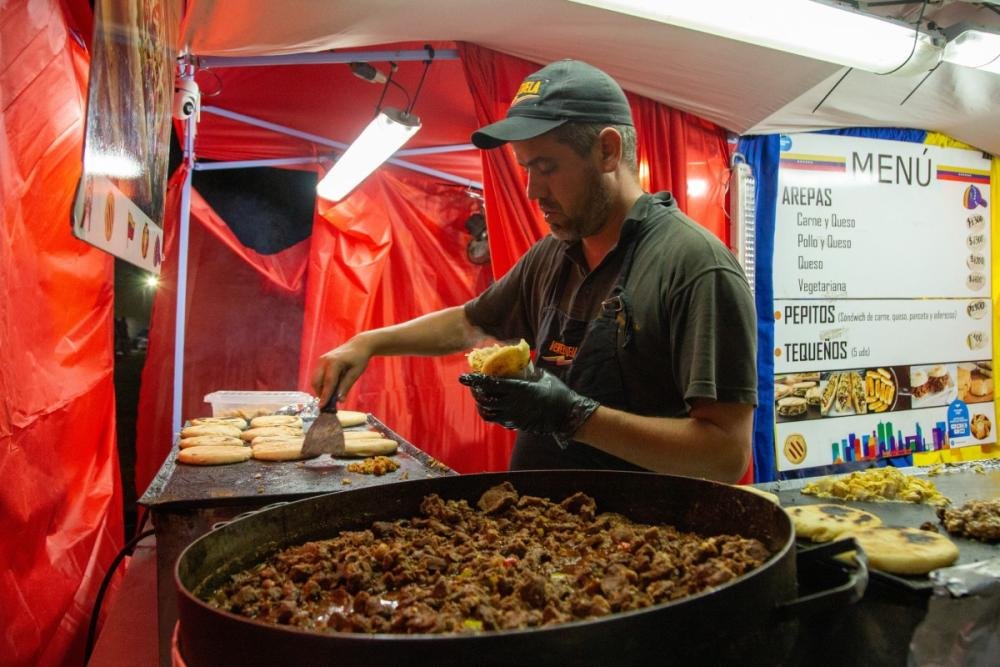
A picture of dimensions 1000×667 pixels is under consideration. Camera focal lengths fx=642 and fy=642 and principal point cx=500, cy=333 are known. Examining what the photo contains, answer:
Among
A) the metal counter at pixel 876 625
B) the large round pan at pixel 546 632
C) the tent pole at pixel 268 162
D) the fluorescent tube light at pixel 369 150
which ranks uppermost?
the tent pole at pixel 268 162

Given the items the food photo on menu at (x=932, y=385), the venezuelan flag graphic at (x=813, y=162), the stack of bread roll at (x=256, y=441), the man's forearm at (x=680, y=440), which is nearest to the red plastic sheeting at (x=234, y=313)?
the stack of bread roll at (x=256, y=441)

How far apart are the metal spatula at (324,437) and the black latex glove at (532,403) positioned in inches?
38.7

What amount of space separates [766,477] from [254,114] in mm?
4777

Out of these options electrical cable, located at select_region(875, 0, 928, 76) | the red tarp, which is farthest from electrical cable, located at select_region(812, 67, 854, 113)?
the red tarp

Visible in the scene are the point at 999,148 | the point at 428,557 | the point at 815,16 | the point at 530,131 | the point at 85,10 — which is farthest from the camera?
the point at 999,148

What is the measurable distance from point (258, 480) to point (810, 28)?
129 inches

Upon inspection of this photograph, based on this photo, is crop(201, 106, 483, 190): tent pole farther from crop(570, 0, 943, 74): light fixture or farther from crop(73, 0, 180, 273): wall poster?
crop(570, 0, 943, 74): light fixture

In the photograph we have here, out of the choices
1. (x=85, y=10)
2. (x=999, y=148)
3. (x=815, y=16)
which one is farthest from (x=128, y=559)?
(x=999, y=148)

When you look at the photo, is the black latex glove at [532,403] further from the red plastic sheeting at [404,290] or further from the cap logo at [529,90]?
the red plastic sheeting at [404,290]

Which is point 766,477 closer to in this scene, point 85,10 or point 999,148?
point 999,148

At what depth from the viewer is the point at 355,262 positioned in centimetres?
558

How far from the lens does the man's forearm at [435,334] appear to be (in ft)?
9.66

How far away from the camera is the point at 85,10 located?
2.49 meters

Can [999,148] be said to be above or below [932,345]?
above
